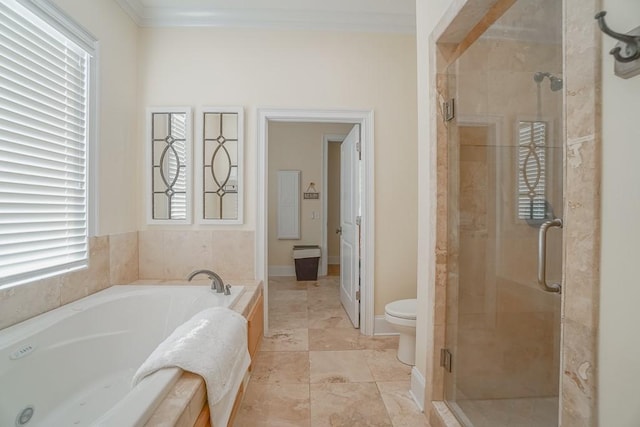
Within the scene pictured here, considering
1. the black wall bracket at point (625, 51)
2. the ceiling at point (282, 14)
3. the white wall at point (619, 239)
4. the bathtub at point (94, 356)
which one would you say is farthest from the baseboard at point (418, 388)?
the ceiling at point (282, 14)

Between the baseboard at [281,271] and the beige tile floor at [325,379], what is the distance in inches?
68.5

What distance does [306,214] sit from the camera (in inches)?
193

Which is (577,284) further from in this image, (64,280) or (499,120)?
(64,280)

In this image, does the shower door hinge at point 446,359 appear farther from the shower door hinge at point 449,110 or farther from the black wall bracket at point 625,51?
the black wall bracket at point 625,51

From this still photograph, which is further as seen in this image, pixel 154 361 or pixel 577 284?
pixel 154 361

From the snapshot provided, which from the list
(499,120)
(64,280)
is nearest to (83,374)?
(64,280)

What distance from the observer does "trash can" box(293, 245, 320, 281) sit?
4.48 m

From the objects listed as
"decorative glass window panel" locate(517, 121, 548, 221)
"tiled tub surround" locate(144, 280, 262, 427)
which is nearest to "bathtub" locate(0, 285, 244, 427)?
"tiled tub surround" locate(144, 280, 262, 427)

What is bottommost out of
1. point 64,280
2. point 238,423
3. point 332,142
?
point 238,423

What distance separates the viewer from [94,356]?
165 cm

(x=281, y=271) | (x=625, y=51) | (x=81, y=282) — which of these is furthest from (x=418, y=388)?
(x=281, y=271)

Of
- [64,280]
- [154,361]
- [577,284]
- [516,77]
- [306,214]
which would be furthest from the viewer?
[306,214]

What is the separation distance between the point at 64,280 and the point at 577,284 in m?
2.38

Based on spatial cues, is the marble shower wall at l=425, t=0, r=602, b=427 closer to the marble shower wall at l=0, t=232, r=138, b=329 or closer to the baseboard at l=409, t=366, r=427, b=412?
the baseboard at l=409, t=366, r=427, b=412
